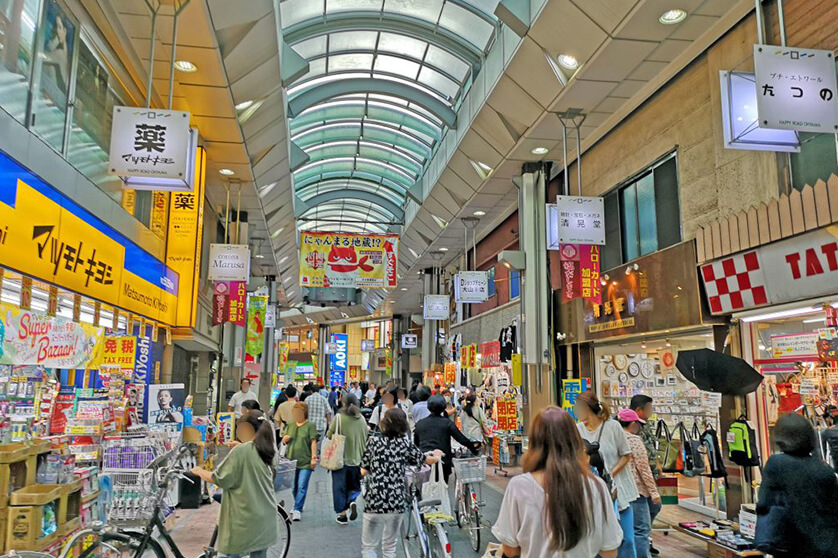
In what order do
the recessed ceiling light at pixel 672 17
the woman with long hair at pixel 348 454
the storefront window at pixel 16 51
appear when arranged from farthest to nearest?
the woman with long hair at pixel 348 454, the recessed ceiling light at pixel 672 17, the storefront window at pixel 16 51

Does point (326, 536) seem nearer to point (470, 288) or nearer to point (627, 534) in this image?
point (627, 534)

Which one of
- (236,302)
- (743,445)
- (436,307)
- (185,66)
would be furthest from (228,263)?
(436,307)

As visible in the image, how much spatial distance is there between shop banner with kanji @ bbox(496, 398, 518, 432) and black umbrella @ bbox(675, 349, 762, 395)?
237 inches

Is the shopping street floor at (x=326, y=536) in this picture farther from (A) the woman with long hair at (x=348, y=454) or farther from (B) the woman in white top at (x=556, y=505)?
(B) the woman in white top at (x=556, y=505)

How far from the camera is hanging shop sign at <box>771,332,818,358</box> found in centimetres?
629

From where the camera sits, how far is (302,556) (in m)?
6.04

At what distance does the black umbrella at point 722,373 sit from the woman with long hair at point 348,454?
3.78m

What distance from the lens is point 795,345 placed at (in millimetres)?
6488

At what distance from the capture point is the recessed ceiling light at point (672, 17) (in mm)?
6809

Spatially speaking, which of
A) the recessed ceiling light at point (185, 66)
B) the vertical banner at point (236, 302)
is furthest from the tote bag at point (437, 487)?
the vertical banner at point (236, 302)

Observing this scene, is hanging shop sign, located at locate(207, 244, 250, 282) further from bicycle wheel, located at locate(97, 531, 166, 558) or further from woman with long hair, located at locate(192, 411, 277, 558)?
woman with long hair, located at locate(192, 411, 277, 558)

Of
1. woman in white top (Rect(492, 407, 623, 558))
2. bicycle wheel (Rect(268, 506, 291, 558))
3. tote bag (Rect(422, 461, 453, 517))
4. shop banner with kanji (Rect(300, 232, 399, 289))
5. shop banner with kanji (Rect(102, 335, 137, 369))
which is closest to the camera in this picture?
woman in white top (Rect(492, 407, 623, 558))

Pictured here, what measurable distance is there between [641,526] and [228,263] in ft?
27.8

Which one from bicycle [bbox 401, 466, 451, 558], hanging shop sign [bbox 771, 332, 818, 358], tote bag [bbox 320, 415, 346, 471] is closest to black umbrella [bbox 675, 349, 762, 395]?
hanging shop sign [bbox 771, 332, 818, 358]
